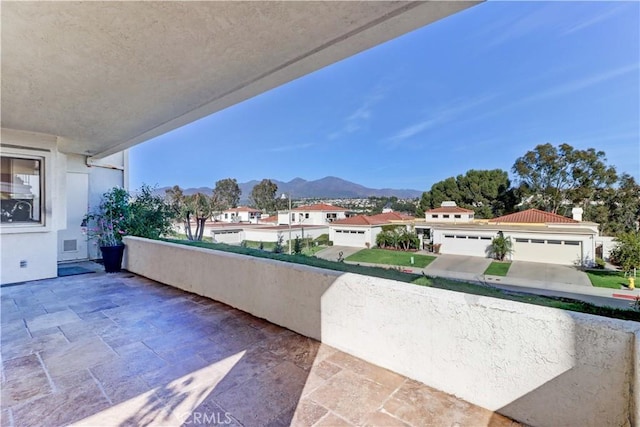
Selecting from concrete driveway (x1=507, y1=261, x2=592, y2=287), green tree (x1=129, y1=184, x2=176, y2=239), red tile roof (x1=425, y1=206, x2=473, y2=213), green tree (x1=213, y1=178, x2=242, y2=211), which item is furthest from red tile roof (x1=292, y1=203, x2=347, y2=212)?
green tree (x1=129, y1=184, x2=176, y2=239)

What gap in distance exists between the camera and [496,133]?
32.4 m

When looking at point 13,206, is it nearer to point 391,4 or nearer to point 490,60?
point 391,4

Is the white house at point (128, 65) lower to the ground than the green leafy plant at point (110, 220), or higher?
higher

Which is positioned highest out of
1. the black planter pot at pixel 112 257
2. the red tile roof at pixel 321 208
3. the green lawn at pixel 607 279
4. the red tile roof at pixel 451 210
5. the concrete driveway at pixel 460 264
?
the red tile roof at pixel 321 208

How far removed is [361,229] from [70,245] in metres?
16.2

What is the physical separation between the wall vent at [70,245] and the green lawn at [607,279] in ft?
51.2

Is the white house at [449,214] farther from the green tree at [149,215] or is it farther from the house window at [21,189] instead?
the house window at [21,189]

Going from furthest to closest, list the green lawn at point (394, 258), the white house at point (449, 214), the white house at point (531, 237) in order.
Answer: the white house at point (449, 214) → the green lawn at point (394, 258) → the white house at point (531, 237)

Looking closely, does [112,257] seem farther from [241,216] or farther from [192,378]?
[241,216]

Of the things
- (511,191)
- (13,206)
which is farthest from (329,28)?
(511,191)

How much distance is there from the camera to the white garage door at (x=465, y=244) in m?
14.8

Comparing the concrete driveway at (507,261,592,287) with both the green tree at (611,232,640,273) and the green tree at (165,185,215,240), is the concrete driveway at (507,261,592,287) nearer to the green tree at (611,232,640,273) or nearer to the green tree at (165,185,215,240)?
the green tree at (611,232,640,273)

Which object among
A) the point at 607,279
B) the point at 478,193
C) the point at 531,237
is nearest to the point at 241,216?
the point at 478,193

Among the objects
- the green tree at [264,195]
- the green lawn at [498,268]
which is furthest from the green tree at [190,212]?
the green tree at [264,195]
